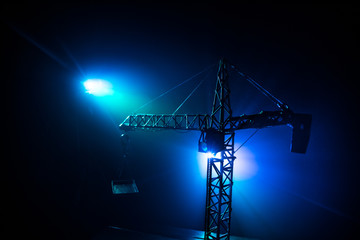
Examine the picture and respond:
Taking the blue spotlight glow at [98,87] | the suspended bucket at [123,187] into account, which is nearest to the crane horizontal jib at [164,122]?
Result: the blue spotlight glow at [98,87]

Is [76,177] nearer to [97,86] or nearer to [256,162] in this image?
[97,86]

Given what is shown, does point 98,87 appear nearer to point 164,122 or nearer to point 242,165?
point 164,122

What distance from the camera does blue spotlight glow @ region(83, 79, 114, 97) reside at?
13.8 m

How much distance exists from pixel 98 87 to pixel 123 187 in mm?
8072

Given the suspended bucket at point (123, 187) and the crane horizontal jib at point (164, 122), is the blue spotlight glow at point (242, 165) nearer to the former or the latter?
the crane horizontal jib at point (164, 122)

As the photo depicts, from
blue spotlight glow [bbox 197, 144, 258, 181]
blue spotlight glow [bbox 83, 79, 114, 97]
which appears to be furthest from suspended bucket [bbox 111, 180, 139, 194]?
blue spotlight glow [bbox 197, 144, 258, 181]

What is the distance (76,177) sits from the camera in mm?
13266

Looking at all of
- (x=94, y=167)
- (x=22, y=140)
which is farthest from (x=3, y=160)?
(x=94, y=167)

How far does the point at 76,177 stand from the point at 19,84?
685 cm

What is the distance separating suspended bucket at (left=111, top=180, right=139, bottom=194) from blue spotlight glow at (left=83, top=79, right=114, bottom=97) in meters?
6.75

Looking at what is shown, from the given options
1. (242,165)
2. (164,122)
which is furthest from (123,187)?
(242,165)

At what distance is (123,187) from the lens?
39.3ft

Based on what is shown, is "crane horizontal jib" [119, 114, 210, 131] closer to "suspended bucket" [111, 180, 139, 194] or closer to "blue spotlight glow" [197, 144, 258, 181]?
"suspended bucket" [111, 180, 139, 194]

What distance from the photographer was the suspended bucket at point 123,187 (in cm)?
1147
